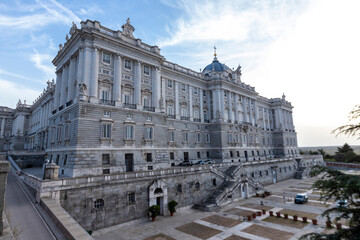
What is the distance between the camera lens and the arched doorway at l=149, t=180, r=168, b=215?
78.2 feet

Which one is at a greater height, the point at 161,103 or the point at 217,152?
the point at 161,103

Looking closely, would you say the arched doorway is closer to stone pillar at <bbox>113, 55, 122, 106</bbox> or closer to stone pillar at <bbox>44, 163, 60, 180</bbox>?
stone pillar at <bbox>44, 163, 60, 180</bbox>

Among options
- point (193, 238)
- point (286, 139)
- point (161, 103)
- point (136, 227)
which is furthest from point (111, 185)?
point (286, 139)

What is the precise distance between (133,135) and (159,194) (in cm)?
938

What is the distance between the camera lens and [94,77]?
1086 inches

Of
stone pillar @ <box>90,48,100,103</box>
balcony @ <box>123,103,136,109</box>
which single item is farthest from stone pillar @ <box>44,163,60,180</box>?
balcony @ <box>123,103,136,109</box>

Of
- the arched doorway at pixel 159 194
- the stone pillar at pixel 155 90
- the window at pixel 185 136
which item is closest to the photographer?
the arched doorway at pixel 159 194

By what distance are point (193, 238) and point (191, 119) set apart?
89.0 ft

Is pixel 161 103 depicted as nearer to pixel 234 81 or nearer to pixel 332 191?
pixel 234 81

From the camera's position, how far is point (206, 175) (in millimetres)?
31047

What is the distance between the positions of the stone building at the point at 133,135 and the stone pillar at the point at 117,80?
0.14 metres

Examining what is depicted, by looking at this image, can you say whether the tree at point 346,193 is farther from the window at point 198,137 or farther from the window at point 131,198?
the window at point 198,137

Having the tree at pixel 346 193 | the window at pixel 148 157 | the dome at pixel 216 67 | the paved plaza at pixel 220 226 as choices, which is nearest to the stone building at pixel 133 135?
the window at pixel 148 157

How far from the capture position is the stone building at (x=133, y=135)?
21.1m
